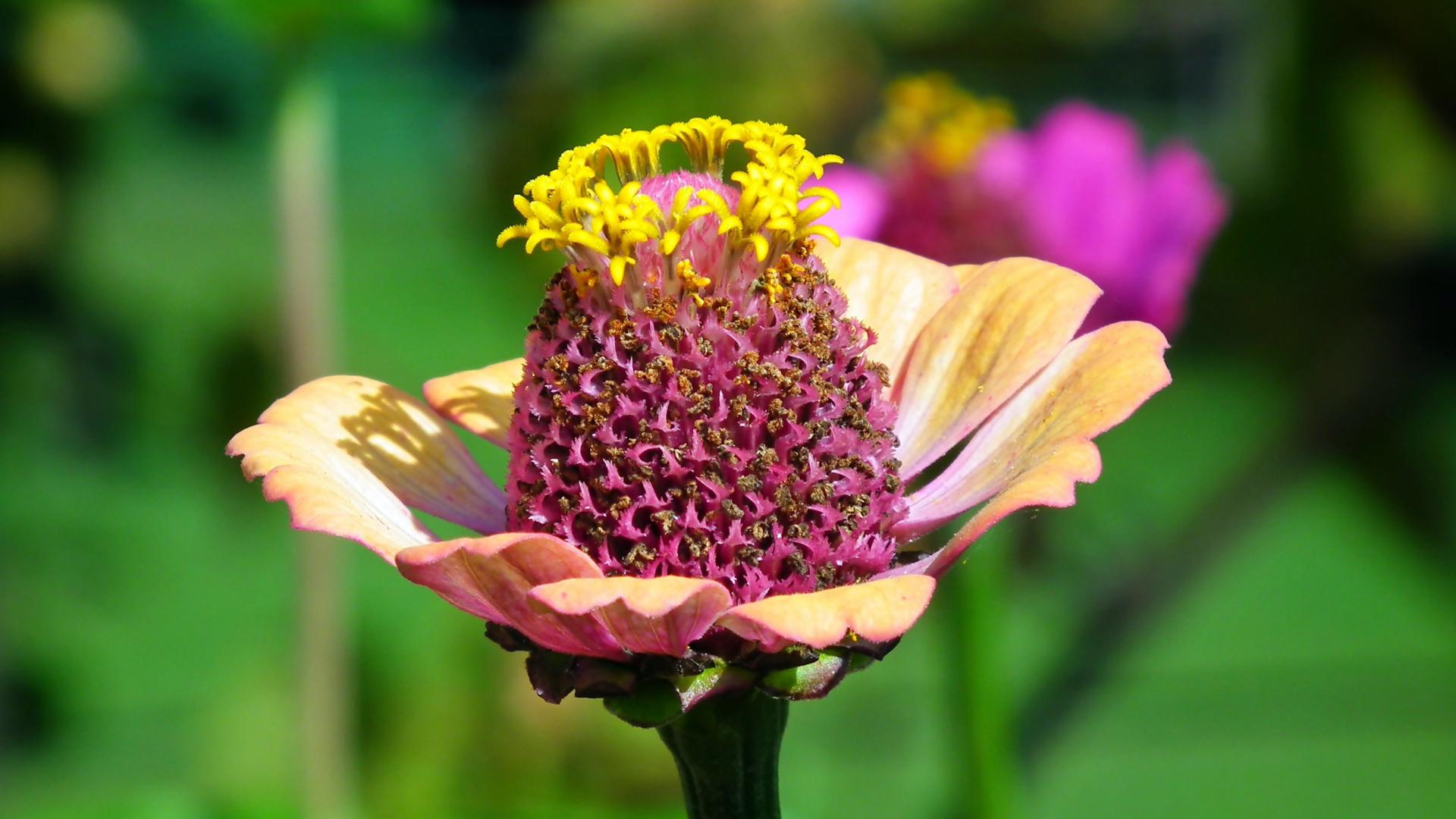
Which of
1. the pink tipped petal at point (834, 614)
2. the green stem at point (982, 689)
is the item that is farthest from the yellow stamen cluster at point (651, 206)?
the green stem at point (982, 689)

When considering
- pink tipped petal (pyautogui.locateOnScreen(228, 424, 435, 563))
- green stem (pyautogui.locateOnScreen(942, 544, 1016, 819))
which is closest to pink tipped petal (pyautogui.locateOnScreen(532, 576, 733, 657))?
pink tipped petal (pyautogui.locateOnScreen(228, 424, 435, 563))

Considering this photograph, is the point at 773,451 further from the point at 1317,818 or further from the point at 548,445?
the point at 1317,818

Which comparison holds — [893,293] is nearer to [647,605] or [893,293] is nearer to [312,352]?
[647,605]

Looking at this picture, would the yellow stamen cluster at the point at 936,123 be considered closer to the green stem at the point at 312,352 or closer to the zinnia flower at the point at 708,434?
the green stem at the point at 312,352

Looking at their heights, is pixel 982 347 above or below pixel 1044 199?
below

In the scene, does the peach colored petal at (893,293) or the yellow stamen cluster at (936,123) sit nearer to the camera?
the peach colored petal at (893,293)

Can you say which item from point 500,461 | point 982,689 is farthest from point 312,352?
point 500,461
